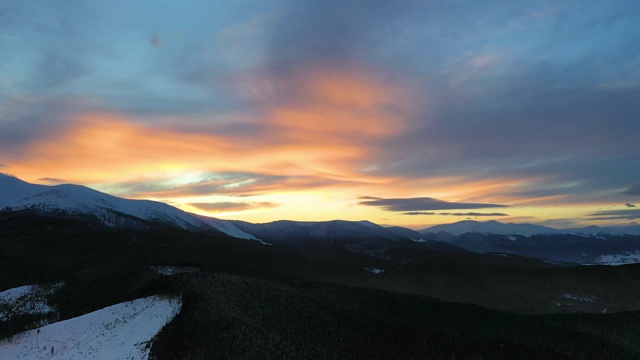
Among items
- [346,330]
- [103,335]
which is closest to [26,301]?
[103,335]

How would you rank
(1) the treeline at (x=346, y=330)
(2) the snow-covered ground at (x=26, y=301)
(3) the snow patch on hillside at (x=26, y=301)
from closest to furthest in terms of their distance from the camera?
(1) the treeline at (x=346, y=330) < (3) the snow patch on hillside at (x=26, y=301) < (2) the snow-covered ground at (x=26, y=301)

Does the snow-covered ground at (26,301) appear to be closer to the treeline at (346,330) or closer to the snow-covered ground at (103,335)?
the snow-covered ground at (103,335)

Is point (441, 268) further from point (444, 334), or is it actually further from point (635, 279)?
point (444, 334)

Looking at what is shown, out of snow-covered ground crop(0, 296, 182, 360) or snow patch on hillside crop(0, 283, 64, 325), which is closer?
snow-covered ground crop(0, 296, 182, 360)

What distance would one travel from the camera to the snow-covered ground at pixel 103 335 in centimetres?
2528

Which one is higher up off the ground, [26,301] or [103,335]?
[103,335]

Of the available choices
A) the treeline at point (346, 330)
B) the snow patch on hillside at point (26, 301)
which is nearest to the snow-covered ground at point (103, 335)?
the treeline at point (346, 330)

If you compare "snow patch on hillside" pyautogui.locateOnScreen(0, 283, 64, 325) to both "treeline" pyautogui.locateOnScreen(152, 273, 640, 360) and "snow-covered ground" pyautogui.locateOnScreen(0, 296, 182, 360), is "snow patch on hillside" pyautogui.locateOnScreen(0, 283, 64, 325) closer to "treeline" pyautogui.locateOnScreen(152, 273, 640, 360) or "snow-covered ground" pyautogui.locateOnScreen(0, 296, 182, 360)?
"snow-covered ground" pyautogui.locateOnScreen(0, 296, 182, 360)

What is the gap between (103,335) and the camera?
2755cm

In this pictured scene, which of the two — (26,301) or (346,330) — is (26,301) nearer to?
(26,301)

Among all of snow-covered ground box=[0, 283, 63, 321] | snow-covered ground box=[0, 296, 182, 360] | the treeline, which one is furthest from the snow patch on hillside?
the treeline

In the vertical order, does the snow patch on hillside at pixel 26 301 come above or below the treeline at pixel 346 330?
below

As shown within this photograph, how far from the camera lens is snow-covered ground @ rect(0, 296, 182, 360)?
2528 centimetres

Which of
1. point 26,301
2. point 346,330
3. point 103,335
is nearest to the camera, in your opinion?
point 103,335
